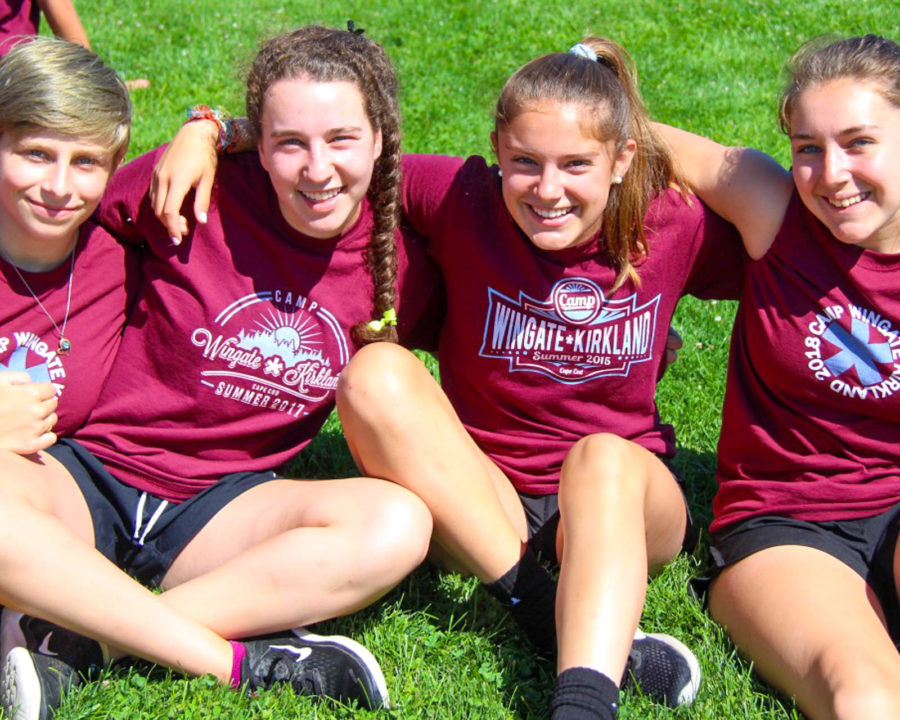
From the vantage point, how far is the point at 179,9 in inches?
318

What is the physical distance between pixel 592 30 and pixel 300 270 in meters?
5.03

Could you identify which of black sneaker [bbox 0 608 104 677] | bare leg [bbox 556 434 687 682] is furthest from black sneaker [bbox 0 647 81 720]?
bare leg [bbox 556 434 687 682]

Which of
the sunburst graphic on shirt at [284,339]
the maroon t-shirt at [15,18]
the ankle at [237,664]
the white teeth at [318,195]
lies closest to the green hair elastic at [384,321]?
the sunburst graphic on shirt at [284,339]

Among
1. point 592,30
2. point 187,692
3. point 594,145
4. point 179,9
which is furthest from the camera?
point 179,9

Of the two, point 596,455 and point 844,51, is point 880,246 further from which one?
point 596,455

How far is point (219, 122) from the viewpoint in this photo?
10.3 feet

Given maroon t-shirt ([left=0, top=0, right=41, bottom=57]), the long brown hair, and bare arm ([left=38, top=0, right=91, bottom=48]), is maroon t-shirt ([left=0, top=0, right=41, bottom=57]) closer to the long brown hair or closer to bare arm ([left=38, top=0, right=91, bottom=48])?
bare arm ([left=38, top=0, right=91, bottom=48])

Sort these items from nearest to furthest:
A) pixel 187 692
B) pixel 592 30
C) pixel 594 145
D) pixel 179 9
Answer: pixel 187 692 < pixel 594 145 < pixel 592 30 < pixel 179 9

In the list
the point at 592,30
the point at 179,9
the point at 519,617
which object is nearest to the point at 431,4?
the point at 592,30

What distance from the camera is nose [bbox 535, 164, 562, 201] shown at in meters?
2.89

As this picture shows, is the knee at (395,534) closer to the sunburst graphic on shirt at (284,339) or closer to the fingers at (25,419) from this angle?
the sunburst graphic on shirt at (284,339)

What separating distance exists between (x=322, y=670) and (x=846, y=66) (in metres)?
2.01

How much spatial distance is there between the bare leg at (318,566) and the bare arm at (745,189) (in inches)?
45.5

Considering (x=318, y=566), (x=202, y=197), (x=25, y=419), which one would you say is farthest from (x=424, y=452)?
(x=25, y=419)
